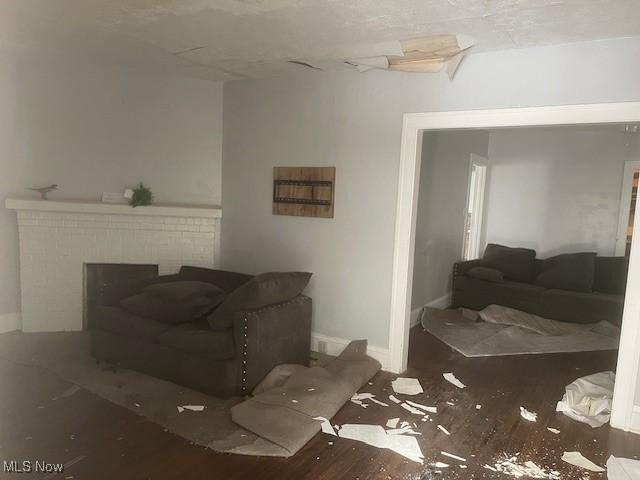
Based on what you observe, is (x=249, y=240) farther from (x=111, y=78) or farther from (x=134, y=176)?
(x=111, y=78)

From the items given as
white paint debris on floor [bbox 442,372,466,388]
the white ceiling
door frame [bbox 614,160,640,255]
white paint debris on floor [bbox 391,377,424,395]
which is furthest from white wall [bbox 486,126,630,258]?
white paint debris on floor [bbox 391,377,424,395]

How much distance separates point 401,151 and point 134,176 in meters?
2.57

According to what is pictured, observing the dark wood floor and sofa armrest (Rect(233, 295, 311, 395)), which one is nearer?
the dark wood floor

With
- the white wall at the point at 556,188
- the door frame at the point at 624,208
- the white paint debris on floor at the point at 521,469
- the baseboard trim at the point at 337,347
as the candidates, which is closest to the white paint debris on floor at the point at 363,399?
the baseboard trim at the point at 337,347

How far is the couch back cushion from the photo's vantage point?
17.1 ft

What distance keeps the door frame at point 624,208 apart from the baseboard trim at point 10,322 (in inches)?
262

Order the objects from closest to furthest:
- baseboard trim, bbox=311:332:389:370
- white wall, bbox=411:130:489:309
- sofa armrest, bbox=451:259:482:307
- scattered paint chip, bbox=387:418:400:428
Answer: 1. scattered paint chip, bbox=387:418:400:428
2. baseboard trim, bbox=311:332:389:370
3. white wall, bbox=411:130:489:309
4. sofa armrest, bbox=451:259:482:307

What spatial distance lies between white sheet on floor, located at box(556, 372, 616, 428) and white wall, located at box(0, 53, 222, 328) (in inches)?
135

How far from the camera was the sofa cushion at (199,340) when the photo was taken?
115 inches

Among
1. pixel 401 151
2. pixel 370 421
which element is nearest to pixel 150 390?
pixel 370 421

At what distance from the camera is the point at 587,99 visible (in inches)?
109

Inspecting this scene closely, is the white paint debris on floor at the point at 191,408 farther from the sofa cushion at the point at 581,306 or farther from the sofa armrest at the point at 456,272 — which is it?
the sofa cushion at the point at 581,306

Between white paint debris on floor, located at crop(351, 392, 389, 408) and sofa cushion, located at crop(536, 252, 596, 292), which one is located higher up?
sofa cushion, located at crop(536, 252, 596, 292)

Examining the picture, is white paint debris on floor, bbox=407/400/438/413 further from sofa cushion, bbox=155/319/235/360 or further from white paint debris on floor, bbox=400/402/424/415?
sofa cushion, bbox=155/319/235/360
